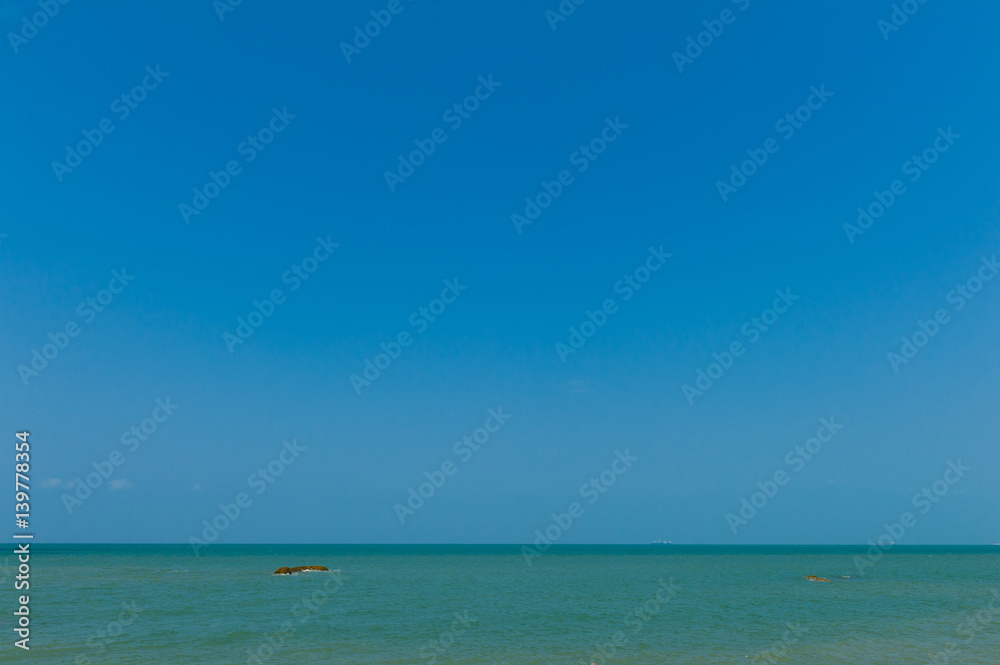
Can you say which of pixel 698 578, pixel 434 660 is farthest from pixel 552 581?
pixel 434 660

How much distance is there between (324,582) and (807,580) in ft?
157

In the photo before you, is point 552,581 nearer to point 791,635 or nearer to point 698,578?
point 698,578

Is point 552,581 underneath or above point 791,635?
underneath

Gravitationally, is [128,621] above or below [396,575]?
above

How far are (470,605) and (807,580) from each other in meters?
40.9

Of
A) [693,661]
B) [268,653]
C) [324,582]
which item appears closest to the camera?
[693,661]

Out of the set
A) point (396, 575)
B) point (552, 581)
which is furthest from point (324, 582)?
point (552, 581)

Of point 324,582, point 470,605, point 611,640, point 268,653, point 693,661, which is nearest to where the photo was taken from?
point 693,661

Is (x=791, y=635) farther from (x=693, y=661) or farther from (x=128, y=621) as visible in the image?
(x=128, y=621)

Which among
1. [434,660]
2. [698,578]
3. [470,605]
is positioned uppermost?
[434,660]

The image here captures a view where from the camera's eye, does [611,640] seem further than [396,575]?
No

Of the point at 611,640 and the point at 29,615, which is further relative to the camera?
the point at 29,615

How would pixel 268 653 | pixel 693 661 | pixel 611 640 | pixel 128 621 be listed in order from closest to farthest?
pixel 693 661 → pixel 268 653 → pixel 611 640 → pixel 128 621

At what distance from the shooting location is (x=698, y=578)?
74188 millimetres
